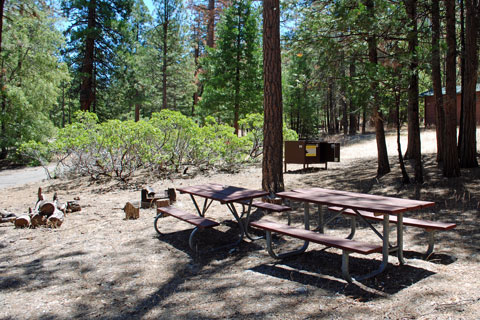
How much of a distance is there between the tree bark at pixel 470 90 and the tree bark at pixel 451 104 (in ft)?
2.95

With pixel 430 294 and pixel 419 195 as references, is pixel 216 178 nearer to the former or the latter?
pixel 419 195

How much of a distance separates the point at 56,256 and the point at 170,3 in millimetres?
25695

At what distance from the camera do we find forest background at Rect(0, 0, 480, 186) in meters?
8.28

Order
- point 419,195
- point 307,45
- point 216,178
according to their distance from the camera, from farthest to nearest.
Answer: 1. point 216,178
2. point 307,45
3. point 419,195

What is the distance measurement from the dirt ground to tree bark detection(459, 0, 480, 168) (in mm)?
3229

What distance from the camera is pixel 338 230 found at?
17.8 feet

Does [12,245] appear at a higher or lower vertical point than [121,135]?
lower

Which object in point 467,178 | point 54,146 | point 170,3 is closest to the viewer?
point 467,178

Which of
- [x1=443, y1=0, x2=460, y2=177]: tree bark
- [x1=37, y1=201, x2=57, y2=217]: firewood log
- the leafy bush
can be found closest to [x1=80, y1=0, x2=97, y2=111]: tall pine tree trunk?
the leafy bush

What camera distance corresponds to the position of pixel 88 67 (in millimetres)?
22000

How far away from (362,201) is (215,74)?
64.7 feet

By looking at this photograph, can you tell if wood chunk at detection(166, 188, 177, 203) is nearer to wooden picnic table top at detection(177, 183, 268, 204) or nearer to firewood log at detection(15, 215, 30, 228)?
wooden picnic table top at detection(177, 183, 268, 204)

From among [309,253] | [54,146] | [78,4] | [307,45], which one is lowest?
[309,253]

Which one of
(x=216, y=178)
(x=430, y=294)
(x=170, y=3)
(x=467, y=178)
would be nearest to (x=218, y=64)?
(x=170, y=3)
